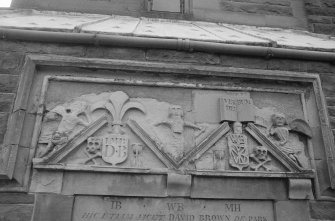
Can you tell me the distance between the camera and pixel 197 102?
3.90 meters

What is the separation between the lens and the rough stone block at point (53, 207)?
3.18 m

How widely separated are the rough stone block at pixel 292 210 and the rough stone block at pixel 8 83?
298cm

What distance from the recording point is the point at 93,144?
3490 millimetres

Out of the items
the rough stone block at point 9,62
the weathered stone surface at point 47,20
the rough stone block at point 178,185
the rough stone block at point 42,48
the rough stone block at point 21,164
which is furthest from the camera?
the weathered stone surface at point 47,20

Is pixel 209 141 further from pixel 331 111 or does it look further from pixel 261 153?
pixel 331 111

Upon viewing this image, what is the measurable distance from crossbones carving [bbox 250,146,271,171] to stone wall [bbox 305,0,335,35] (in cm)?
291

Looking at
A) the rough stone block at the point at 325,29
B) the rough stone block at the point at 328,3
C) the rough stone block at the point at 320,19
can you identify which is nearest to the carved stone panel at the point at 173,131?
the rough stone block at the point at 325,29

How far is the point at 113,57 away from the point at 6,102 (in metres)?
1.22

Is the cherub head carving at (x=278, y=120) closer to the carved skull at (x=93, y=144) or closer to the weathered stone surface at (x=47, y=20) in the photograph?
the carved skull at (x=93, y=144)

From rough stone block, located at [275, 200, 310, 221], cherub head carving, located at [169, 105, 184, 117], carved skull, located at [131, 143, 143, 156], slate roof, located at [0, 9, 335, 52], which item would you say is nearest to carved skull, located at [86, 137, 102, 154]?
carved skull, located at [131, 143, 143, 156]

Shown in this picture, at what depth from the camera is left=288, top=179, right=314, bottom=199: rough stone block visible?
354 centimetres

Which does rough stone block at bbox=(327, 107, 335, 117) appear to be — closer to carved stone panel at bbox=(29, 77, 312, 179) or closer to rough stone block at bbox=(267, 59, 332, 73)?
carved stone panel at bbox=(29, 77, 312, 179)

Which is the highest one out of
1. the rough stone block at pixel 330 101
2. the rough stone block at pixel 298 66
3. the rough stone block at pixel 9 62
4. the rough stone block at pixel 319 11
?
the rough stone block at pixel 319 11

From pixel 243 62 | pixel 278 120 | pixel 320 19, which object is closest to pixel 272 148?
pixel 278 120
